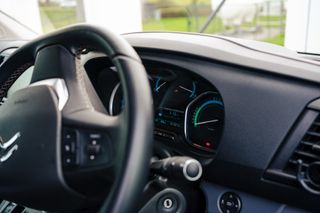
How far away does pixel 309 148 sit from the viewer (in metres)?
0.96

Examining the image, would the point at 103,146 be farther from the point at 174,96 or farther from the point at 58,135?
the point at 174,96

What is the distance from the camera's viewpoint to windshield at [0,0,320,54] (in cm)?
168

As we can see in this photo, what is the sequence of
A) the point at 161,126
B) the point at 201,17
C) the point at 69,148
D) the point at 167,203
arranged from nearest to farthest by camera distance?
the point at 69,148 < the point at 167,203 < the point at 161,126 < the point at 201,17

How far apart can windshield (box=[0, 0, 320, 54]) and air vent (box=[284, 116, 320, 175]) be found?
0.51m

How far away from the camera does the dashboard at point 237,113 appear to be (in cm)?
97

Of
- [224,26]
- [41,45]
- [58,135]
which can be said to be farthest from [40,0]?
[58,135]

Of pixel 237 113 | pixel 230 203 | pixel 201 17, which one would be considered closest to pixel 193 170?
pixel 237 113

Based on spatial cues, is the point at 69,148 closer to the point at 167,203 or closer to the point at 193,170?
the point at 193,170

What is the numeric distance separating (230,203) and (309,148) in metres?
0.32

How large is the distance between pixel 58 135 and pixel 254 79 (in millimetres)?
510

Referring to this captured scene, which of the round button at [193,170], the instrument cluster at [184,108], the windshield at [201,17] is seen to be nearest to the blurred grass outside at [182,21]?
the windshield at [201,17]

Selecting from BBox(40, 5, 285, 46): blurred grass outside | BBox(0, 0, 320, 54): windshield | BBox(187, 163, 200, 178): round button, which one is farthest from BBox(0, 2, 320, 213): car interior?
BBox(40, 5, 285, 46): blurred grass outside

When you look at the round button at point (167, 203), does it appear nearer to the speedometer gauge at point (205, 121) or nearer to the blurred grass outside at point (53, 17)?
the speedometer gauge at point (205, 121)

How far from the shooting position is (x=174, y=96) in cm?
125
